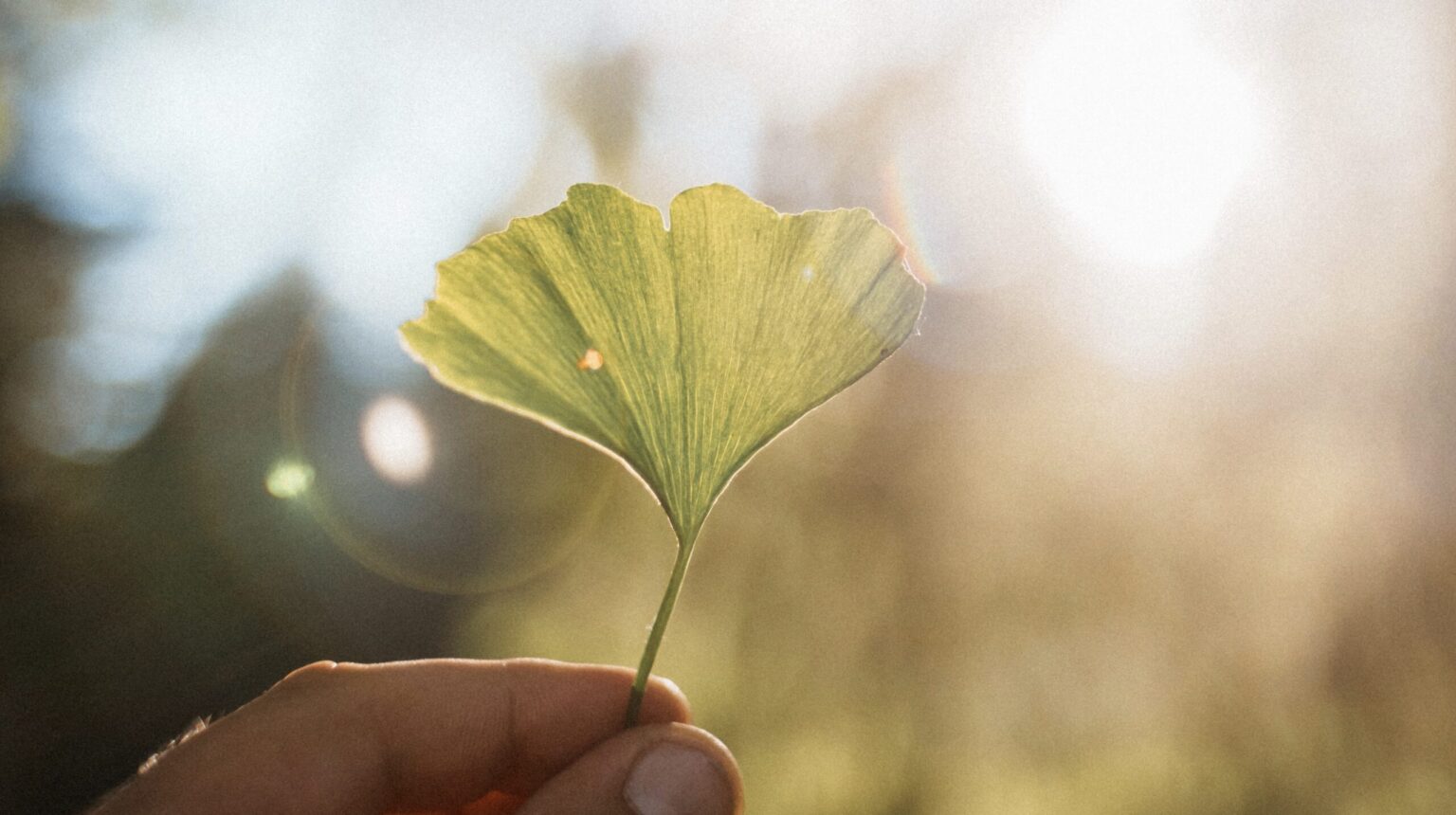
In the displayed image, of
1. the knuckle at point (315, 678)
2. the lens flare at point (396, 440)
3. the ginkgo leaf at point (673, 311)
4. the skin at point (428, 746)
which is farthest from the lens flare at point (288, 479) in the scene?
the ginkgo leaf at point (673, 311)

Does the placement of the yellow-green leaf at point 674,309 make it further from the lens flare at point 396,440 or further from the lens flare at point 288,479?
the lens flare at point 288,479

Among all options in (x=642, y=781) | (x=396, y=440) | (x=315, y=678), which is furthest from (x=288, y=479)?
(x=642, y=781)

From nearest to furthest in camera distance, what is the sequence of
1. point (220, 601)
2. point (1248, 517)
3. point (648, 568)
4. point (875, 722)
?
point (875, 722), point (1248, 517), point (648, 568), point (220, 601)

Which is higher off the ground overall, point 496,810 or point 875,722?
point 496,810

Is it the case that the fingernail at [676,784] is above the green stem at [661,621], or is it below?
below

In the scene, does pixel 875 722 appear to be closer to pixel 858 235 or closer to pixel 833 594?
pixel 833 594

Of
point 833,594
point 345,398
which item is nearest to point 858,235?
point 833,594
